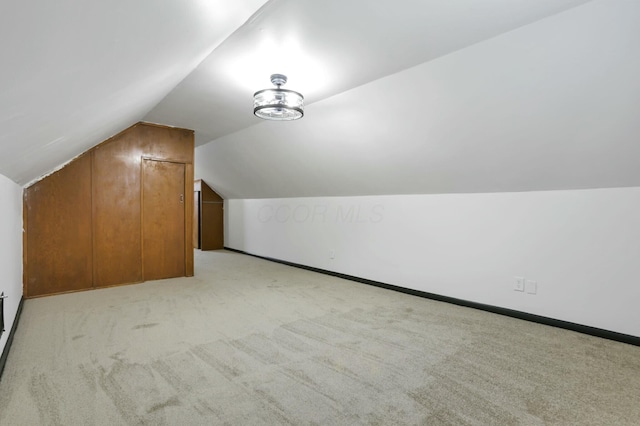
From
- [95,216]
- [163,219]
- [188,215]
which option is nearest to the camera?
[95,216]

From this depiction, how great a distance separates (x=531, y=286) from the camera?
10.3ft

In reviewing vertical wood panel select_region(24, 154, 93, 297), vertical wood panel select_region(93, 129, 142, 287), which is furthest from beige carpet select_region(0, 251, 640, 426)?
vertical wood panel select_region(93, 129, 142, 287)

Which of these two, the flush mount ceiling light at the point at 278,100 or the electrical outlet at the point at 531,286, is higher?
the flush mount ceiling light at the point at 278,100

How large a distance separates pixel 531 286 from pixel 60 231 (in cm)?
533

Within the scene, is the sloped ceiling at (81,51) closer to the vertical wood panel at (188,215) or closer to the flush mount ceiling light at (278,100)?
the flush mount ceiling light at (278,100)

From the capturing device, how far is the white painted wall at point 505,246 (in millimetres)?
2699

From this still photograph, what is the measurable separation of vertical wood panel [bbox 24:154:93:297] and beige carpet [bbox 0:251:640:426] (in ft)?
1.43

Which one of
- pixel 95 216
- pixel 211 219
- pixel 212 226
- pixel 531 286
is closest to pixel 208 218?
pixel 211 219

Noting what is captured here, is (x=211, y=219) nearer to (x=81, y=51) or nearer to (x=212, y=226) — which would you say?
(x=212, y=226)

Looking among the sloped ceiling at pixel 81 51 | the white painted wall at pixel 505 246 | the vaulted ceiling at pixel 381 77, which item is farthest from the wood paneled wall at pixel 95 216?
the white painted wall at pixel 505 246

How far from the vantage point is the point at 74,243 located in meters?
4.11

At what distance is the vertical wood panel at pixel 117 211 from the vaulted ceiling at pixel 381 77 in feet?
2.70

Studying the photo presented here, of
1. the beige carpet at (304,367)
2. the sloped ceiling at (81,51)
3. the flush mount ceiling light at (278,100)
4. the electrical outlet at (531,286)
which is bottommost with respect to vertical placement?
the beige carpet at (304,367)

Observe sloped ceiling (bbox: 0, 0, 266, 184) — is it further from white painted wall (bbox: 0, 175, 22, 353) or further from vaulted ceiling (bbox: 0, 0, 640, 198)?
white painted wall (bbox: 0, 175, 22, 353)
